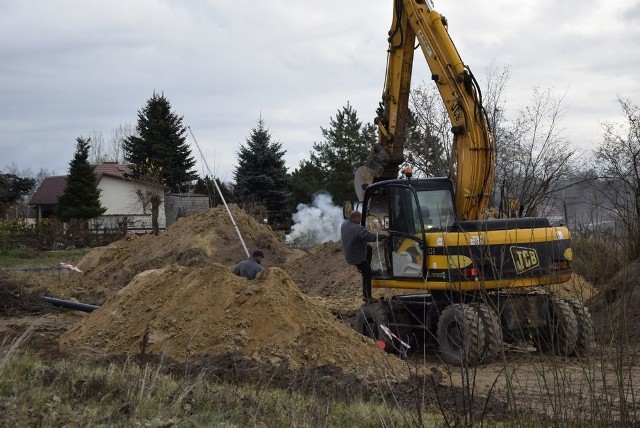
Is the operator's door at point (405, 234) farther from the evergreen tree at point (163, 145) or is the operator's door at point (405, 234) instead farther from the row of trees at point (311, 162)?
the evergreen tree at point (163, 145)

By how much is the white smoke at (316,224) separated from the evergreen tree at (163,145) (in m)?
13.1

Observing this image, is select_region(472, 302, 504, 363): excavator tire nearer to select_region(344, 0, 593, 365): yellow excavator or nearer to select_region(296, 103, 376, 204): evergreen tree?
select_region(344, 0, 593, 365): yellow excavator

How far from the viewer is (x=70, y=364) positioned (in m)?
8.75

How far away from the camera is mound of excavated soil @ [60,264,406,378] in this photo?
10.9 m

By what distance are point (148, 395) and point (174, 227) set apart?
22237 millimetres

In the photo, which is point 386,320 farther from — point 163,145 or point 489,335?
point 163,145

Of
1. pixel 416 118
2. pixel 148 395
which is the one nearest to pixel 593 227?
pixel 148 395

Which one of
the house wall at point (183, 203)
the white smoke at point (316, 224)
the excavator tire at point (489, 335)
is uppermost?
the house wall at point (183, 203)

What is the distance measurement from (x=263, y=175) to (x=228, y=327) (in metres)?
38.5

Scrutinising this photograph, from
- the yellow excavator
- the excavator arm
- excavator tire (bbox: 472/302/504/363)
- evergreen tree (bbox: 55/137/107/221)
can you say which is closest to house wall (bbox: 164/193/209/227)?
evergreen tree (bbox: 55/137/107/221)

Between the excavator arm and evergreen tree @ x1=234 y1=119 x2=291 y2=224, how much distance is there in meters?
34.5

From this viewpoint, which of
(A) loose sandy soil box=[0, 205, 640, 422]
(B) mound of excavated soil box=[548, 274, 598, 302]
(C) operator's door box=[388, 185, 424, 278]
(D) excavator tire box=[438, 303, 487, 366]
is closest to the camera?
(B) mound of excavated soil box=[548, 274, 598, 302]

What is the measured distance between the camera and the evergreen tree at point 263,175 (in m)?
49.9

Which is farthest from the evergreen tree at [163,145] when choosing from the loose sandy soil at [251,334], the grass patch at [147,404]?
the grass patch at [147,404]
